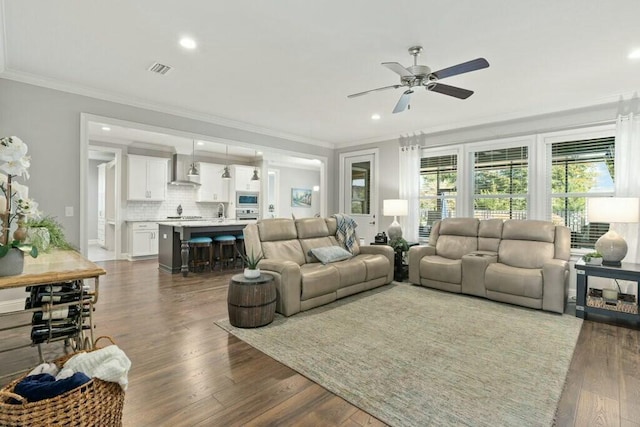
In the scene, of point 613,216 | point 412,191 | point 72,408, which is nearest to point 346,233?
point 412,191

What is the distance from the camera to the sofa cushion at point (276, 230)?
4.08 metres

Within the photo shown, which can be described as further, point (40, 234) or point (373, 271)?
point (373, 271)

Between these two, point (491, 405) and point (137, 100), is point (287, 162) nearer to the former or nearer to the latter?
point (137, 100)

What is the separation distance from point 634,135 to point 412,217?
10.5 ft

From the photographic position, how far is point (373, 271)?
451cm

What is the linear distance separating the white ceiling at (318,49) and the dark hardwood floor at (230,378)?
266cm

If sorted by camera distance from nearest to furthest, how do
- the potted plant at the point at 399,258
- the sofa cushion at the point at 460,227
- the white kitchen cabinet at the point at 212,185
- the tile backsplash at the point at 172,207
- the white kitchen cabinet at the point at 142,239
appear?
the sofa cushion at the point at 460,227 < the potted plant at the point at 399,258 < the white kitchen cabinet at the point at 142,239 < the tile backsplash at the point at 172,207 < the white kitchen cabinet at the point at 212,185

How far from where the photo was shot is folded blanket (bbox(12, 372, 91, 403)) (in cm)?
121

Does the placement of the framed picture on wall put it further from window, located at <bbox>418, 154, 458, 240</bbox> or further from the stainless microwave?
window, located at <bbox>418, 154, 458, 240</bbox>

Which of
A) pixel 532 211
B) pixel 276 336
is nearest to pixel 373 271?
pixel 276 336

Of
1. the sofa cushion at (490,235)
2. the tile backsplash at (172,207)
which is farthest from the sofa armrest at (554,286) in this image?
the tile backsplash at (172,207)

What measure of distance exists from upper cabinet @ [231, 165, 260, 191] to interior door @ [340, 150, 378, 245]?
2.85m

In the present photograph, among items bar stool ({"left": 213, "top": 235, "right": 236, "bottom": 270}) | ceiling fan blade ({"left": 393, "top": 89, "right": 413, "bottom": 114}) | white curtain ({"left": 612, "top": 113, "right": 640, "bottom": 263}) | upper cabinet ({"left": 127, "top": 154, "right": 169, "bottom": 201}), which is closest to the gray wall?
bar stool ({"left": 213, "top": 235, "right": 236, "bottom": 270})

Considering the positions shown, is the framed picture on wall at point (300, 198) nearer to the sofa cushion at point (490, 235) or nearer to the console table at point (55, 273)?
the sofa cushion at point (490, 235)
